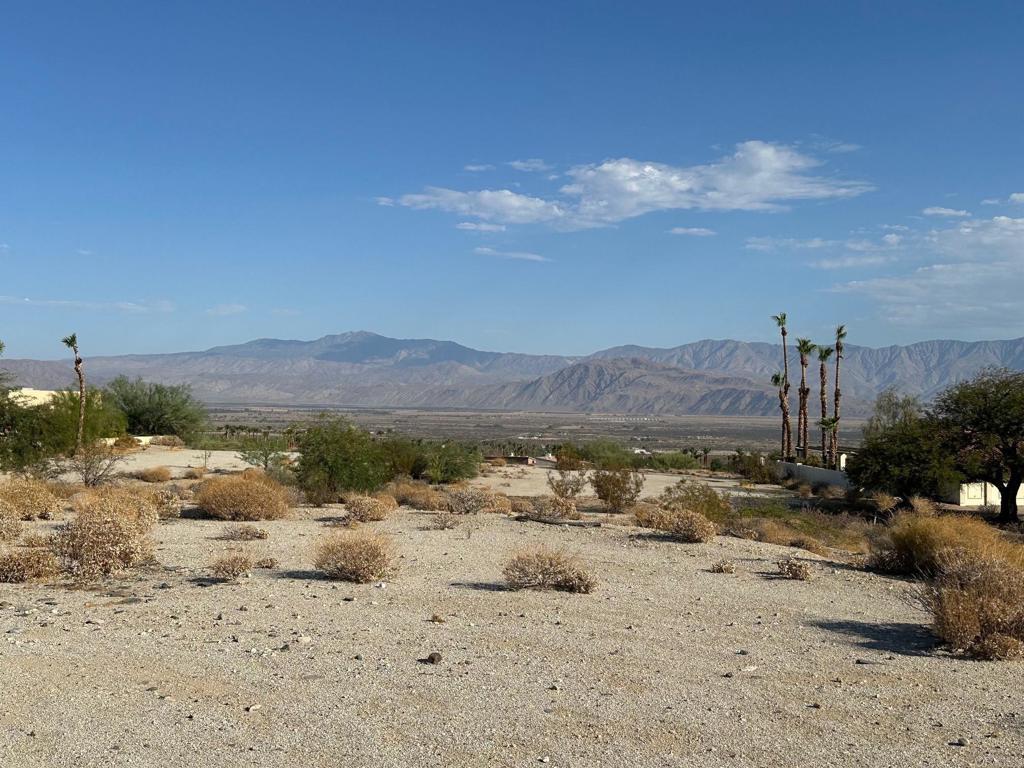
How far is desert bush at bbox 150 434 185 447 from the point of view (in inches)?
2076

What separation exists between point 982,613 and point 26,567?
12452mm

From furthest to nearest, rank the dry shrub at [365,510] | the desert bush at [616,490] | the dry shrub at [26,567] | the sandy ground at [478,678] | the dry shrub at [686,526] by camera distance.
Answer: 1. the desert bush at [616,490]
2. the dry shrub at [365,510]
3. the dry shrub at [686,526]
4. the dry shrub at [26,567]
5. the sandy ground at [478,678]

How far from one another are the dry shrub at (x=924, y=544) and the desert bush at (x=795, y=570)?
1.94m

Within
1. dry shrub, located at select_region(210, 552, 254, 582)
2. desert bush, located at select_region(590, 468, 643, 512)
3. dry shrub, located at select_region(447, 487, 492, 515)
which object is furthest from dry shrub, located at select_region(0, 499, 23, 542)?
desert bush, located at select_region(590, 468, 643, 512)

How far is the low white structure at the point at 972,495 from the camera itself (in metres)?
38.2

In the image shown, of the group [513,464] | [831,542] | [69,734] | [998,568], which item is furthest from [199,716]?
[513,464]

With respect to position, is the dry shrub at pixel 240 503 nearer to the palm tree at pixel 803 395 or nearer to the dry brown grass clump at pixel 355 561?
the dry brown grass clump at pixel 355 561

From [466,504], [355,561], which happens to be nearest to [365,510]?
[466,504]

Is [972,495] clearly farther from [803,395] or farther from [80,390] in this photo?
[80,390]

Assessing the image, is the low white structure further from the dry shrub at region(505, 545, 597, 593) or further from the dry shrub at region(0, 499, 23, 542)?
the dry shrub at region(0, 499, 23, 542)

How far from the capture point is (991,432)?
116ft

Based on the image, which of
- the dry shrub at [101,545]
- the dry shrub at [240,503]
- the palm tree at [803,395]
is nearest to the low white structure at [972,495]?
the palm tree at [803,395]

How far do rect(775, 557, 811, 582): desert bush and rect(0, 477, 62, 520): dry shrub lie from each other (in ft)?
50.0

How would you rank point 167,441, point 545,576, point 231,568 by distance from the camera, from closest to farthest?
point 231,568 < point 545,576 < point 167,441
